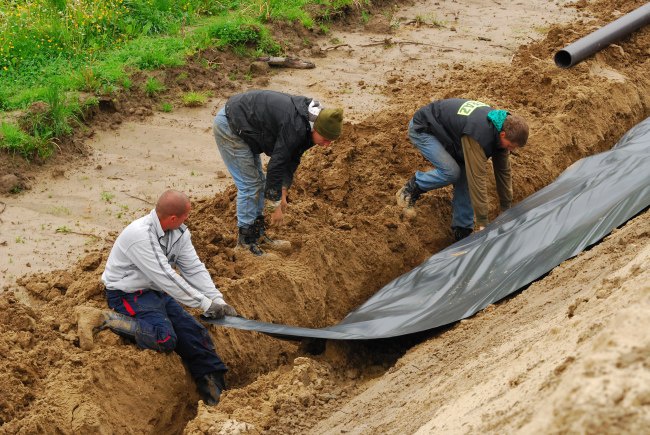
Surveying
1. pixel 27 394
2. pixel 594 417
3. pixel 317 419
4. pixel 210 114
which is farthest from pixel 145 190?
pixel 594 417

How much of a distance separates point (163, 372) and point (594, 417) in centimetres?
338

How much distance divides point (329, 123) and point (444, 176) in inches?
60.2

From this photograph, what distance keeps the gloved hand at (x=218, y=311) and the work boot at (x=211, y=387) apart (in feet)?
1.37

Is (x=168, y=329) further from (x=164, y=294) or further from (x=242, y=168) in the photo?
(x=242, y=168)

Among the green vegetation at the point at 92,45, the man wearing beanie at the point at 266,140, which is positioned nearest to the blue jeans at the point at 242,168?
the man wearing beanie at the point at 266,140

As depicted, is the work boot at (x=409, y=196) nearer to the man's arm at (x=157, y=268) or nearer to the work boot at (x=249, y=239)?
the work boot at (x=249, y=239)

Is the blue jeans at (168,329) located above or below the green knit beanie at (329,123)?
below

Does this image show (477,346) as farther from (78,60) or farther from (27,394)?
(78,60)

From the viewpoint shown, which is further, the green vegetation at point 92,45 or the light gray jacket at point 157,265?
the green vegetation at point 92,45

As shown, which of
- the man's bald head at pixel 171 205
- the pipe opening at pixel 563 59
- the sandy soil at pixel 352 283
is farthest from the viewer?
the pipe opening at pixel 563 59

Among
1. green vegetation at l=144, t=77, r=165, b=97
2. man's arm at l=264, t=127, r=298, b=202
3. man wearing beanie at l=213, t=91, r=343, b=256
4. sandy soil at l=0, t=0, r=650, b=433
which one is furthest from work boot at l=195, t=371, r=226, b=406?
green vegetation at l=144, t=77, r=165, b=97

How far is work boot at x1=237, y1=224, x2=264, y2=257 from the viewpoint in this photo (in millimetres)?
6590

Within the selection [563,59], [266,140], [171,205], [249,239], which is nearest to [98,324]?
[171,205]

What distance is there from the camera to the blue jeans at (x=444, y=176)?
22.4 feet
